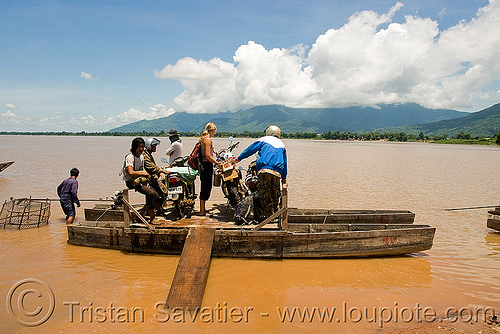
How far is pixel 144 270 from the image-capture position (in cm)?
618

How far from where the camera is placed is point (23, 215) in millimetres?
8641

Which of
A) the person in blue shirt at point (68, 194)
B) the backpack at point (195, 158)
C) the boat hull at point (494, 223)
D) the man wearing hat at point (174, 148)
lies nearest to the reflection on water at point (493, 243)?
the boat hull at point (494, 223)

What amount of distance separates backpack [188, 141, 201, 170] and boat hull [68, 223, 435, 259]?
1.62 m

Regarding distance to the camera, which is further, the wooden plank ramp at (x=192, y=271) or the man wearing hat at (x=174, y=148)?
the man wearing hat at (x=174, y=148)

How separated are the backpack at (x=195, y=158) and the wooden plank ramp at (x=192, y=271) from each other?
1695 millimetres

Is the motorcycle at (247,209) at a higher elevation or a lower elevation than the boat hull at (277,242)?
higher

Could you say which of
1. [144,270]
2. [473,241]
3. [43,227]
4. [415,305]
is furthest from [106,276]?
[473,241]

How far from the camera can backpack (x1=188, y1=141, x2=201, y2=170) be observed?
7.38m

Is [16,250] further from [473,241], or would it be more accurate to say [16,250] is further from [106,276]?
[473,241]

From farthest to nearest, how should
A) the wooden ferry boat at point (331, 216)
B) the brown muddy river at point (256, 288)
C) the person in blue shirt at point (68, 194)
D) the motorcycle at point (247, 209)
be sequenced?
the person in blue shirt at point (68, 194) < the wooden ferry boat at point (331, 216) < the motorcycle at point (247, 209) < the brown muddy river at point (256, 288)

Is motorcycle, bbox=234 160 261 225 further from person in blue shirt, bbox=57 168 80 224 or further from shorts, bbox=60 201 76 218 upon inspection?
shorts, bbox=60 201 76 218

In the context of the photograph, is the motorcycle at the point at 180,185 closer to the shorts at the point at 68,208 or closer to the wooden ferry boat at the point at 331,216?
the wooden ferry boat at the point at 331,216

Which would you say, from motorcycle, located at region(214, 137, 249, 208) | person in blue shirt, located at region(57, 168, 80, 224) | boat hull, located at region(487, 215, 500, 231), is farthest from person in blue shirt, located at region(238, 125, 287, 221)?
boat hull, located at region(487, 215, 500, 231)

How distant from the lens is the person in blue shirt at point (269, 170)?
6.49m
